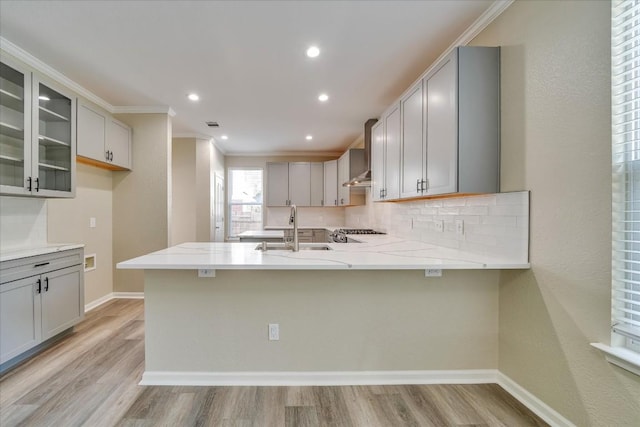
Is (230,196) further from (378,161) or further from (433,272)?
(433,272)

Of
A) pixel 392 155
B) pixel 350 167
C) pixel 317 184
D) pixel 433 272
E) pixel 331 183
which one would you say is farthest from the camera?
pixel 317 184

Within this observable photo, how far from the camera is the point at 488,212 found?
2.00 m

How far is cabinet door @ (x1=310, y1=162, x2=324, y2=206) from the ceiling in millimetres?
2441

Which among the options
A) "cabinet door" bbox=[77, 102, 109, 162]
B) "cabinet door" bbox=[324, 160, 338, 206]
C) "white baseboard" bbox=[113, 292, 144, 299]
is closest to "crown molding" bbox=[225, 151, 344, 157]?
"cabinet door" bbox=[324, 160, 338, 206]

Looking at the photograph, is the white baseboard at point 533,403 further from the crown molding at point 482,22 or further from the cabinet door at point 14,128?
the cabinet door at point 14,128

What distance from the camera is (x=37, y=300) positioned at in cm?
236

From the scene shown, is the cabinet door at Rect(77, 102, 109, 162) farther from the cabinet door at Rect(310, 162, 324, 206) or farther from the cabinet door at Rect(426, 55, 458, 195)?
the cabinet door at Rect(310, 162, 324, 206)

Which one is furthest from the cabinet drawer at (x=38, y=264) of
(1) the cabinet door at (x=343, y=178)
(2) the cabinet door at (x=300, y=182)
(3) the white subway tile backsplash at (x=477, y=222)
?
(2) the cabinet door at (x=300, y=182)

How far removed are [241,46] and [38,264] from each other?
2575 mm

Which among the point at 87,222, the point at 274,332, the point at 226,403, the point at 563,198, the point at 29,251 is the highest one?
the point at 563,198

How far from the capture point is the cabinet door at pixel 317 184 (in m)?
6.18

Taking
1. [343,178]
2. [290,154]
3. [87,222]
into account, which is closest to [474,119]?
[343,178]

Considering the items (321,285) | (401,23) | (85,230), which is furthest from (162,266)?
(85,230)

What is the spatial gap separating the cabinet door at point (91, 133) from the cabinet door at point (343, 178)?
3.53m
